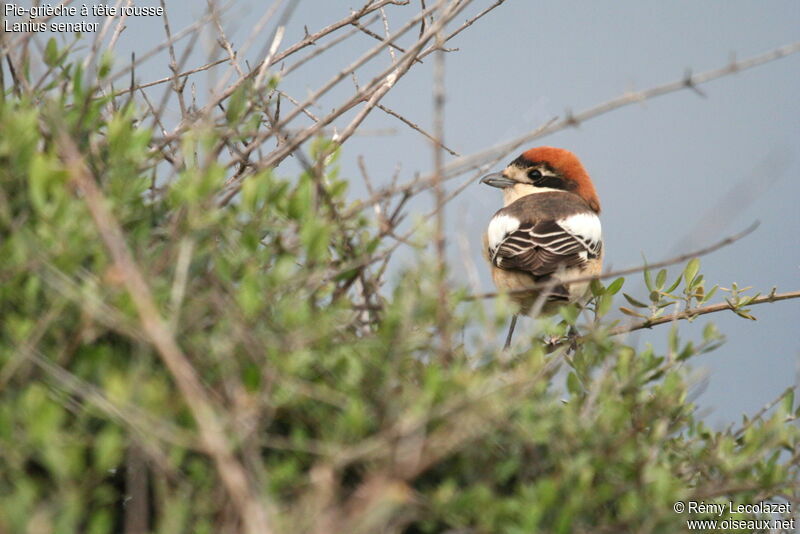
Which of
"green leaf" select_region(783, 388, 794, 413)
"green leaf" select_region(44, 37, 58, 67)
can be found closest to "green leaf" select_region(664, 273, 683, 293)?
"green leaf" select_region(783, 388, 794, 413)

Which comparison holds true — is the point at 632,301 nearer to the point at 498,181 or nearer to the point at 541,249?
the point at 541,249

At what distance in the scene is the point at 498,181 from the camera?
729 cm

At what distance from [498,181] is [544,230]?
1246 millimetres

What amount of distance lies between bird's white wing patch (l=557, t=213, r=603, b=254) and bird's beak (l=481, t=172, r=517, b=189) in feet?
2.72

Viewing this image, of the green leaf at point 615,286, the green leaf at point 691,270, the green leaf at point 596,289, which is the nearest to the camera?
the green leaf at point 691,270

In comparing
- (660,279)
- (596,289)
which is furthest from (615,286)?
(660,279)

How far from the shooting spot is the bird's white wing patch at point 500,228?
20.4ft

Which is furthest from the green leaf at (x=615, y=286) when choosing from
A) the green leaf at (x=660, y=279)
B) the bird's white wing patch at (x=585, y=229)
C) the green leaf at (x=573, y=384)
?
the bird's white wing patch at (x=585, y=229)

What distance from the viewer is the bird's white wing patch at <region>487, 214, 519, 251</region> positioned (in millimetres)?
6219

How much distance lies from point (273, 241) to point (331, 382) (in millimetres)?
576

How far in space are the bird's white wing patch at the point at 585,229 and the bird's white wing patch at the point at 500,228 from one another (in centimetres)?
30

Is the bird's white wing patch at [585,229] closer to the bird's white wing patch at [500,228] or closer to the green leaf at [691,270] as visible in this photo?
the bird's white wing patch at [500,228]

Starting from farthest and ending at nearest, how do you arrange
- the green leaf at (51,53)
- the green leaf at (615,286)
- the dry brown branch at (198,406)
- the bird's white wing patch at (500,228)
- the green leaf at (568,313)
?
1. the bird's white wing patch at (500,228)
2. the green leaf at (615,286)
3. the green leaf at (568,313)
4. the green leaf at (51,53)
5. the dry brown branch at (198,406)

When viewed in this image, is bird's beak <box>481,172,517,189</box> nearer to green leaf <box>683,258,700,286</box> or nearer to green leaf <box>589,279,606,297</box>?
green leaf <box>589,279,606,297</box>
